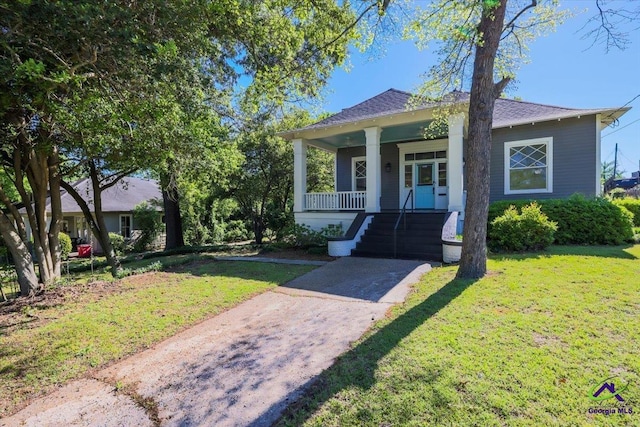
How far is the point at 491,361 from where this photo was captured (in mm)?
3059

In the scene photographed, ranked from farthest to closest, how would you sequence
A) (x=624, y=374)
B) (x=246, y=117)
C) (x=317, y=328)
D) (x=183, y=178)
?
(x=246, y=117) < (x=183, y=178) < (x=317, y=328) < (x=624, y=374)

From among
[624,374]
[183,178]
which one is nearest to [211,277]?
[183,178]

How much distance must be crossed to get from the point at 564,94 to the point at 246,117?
1426cm

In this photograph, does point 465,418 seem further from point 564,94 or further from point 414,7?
point 564,94

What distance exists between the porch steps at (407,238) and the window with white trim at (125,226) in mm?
20096

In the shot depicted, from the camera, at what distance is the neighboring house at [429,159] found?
9.32 meters

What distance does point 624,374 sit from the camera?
107 inches

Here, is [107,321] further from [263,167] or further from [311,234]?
[263,167]

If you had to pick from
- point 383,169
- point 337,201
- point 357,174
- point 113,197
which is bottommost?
point 337,201

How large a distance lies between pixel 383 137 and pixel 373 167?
8.35 feet

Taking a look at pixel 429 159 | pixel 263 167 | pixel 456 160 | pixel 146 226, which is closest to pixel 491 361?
pixel 456 160

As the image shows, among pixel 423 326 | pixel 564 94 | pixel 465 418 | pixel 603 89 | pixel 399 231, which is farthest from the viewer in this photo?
pixel 564 94

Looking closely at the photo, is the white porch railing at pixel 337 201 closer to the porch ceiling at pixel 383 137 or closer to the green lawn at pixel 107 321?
the porch ceiling at pixel 383 137

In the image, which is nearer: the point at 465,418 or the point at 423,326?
the point at 465,418
